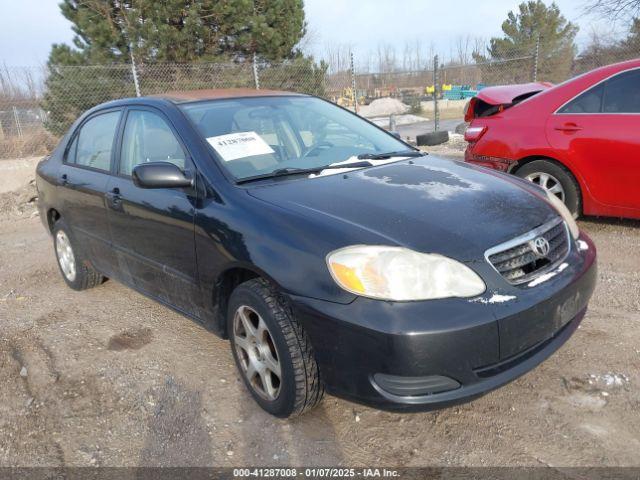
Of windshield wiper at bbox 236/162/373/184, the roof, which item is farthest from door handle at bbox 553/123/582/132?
the roof

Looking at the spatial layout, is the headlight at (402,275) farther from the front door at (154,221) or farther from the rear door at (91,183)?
the rear door at (91,183)

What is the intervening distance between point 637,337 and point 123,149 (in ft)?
11.3

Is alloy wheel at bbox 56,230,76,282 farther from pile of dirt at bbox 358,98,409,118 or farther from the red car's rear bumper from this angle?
pile of dirt at bbox 358,98,409,118

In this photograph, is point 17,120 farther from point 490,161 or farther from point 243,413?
point 243,413

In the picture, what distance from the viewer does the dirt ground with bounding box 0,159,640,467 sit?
2279 millimetres

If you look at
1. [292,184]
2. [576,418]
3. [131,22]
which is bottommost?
[576,418]

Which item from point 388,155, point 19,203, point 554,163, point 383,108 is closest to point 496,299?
point 388,155

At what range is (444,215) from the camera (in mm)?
2336

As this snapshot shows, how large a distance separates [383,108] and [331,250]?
3207cm

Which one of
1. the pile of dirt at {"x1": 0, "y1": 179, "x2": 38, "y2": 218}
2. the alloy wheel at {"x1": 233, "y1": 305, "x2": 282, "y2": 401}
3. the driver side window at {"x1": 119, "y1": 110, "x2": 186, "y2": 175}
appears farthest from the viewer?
the pile of dirt at {"x1": 0, "y1": 179, "x2": 38, "y2": 218}

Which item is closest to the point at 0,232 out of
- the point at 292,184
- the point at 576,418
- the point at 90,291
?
the point at 90,291

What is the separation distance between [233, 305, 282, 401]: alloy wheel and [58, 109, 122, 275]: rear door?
1.49m

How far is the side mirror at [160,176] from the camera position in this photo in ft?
8.76

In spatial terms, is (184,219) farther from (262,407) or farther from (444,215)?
(444,215)
